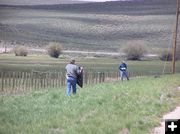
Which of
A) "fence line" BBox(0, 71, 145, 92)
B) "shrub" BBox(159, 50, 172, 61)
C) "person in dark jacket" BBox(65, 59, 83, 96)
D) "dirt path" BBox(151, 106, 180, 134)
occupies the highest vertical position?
"person in dark jacket" BBox(65, 59, 83, 96)

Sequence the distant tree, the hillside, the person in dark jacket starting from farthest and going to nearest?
the hillside
the distant tree
the person in dark jacket

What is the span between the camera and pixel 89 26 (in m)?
128

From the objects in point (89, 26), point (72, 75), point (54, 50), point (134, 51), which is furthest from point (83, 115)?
point (89, 26)

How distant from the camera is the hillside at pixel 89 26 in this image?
116m

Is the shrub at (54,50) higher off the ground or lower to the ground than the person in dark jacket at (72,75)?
lower

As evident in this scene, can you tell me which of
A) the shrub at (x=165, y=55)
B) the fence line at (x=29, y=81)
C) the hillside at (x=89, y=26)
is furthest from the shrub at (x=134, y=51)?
the fence line at (x=29, y=81)

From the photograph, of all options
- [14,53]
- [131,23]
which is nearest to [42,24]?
[131,23]

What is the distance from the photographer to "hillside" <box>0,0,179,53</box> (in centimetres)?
11638

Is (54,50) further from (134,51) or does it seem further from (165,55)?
(165,55)

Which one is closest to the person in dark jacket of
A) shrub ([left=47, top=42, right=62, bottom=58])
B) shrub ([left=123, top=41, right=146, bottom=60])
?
shrub ([left=47, top=42, right=62, bottom=58])

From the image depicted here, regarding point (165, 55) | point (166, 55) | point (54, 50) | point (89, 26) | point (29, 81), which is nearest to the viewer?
point (29, 81)

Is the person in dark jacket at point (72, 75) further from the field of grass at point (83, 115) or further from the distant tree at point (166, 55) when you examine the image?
the distant tree at point (166, 55)

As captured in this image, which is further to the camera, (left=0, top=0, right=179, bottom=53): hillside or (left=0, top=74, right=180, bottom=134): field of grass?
(left=0, top=0, right=179, bottom=53): hillside

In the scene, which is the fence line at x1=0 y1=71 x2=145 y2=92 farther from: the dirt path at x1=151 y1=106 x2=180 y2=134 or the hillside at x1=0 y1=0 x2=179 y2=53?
the hillside at x1=0 y1=0 x2=179 y2=53
